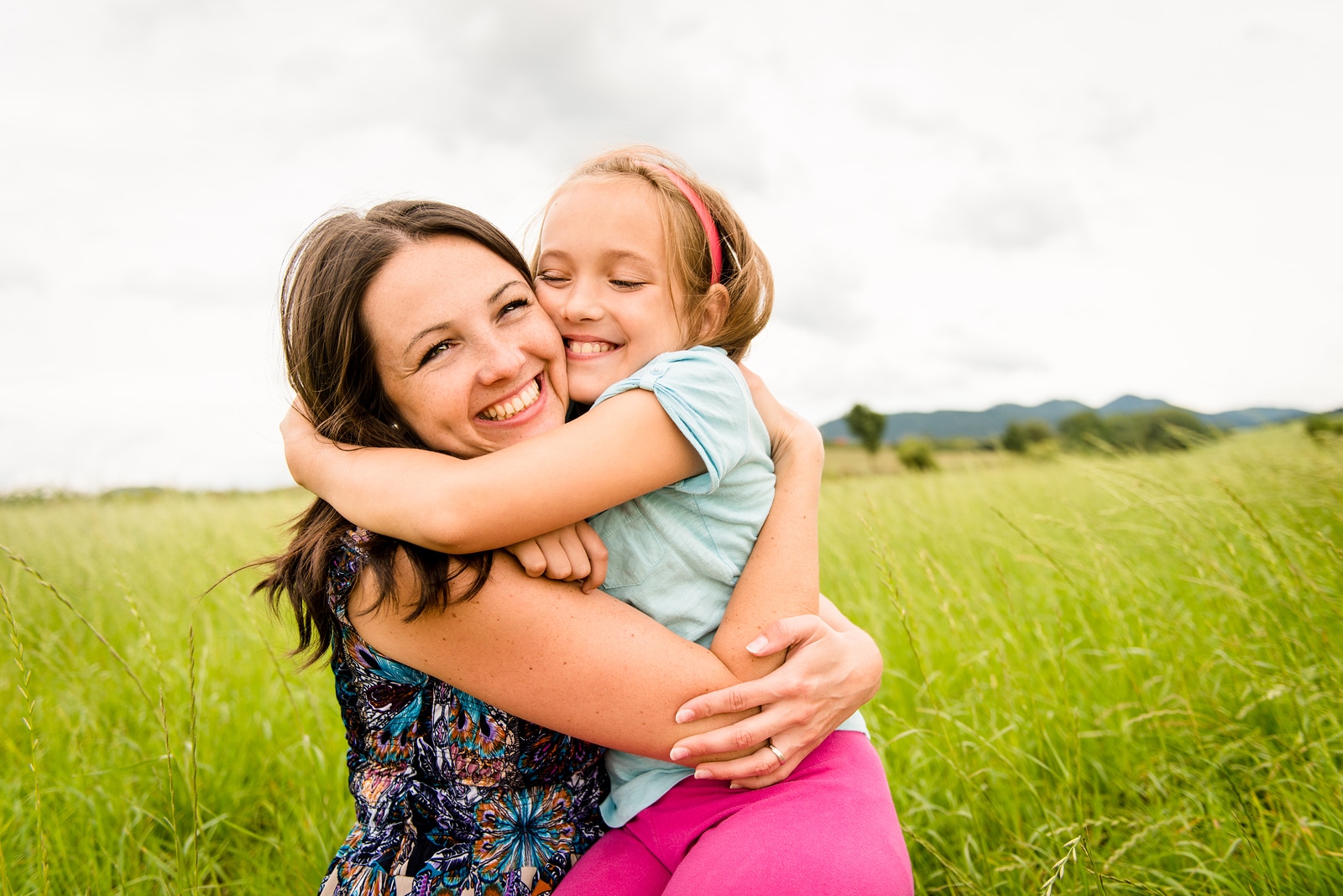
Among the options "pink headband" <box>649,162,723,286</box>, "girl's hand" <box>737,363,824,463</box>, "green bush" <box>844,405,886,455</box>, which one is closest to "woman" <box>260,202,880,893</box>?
"girl's hand" <box>737,363,824,463</box>

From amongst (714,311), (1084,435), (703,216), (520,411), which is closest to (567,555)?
(520,411)

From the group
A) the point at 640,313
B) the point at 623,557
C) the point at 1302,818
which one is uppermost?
the point at 640,313

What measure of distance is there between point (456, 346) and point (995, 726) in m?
2.28

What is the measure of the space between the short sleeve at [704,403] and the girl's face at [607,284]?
0.31 m

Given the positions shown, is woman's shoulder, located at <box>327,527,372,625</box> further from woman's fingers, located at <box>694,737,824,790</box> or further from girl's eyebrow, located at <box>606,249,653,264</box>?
girl's eyebrow, located at <box>606,249,653,264</box>

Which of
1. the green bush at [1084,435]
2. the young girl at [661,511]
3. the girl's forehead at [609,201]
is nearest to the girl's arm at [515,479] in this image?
the young girl at [661,511]

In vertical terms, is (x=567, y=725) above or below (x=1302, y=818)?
above

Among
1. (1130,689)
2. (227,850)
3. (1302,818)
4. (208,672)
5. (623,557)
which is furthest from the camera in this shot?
(208,672)

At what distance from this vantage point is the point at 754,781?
1.35m

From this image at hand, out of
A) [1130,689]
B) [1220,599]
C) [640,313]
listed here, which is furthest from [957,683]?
[640,313]

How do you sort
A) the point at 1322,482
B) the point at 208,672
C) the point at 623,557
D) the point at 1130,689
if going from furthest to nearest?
1. the point at 1322,482
2. the point at 208,672
3. the point at 1130,689
4. the point at 623,557

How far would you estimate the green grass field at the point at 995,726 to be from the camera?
6.22 ft

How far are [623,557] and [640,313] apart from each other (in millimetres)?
668

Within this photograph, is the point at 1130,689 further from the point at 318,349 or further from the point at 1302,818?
the point at 318,349
